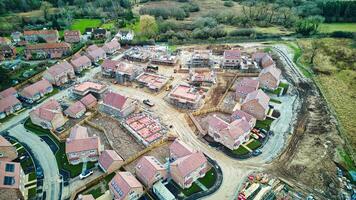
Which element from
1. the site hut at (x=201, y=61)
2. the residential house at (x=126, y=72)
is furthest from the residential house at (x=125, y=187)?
the site hut at (x=201, y=61)

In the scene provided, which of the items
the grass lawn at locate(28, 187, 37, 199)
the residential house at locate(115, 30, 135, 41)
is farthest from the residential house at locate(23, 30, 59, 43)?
the grass lawn at locate(28, 187, 37, 199)

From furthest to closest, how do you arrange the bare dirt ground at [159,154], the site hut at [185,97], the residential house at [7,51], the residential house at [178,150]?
the residential house at [7,51], the site hut at [185,97], the bare dirt ground at [159,154], the residential house at [178,150]

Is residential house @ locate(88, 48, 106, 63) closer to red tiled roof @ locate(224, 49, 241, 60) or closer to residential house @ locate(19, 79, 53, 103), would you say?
residential house @ locate(19, 79, 53, 103)

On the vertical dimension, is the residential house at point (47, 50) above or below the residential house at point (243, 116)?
above

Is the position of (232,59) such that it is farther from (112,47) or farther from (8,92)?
(8,92)

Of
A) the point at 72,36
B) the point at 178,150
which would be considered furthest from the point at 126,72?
the point at 72,36

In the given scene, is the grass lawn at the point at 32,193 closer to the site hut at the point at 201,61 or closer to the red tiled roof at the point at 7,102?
the red tiled roof at the point at 7,102
